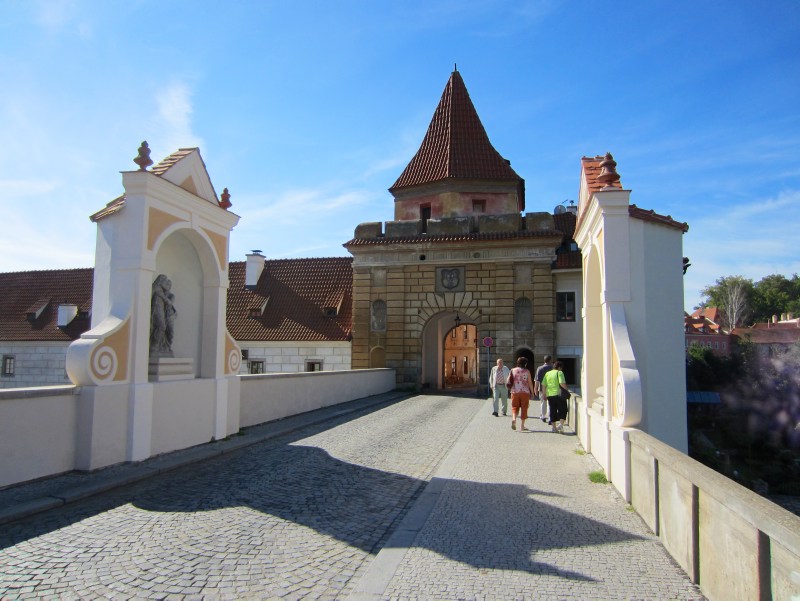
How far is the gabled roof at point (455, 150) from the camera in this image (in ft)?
89.0

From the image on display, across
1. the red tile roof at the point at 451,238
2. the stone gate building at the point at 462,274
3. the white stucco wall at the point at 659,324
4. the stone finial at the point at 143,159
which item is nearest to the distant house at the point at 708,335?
the stone gate building at the point at 462,274

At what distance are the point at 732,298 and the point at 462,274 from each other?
58.6 m

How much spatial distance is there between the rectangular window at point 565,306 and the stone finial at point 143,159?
1868cm

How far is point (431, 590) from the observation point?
405 centimetres

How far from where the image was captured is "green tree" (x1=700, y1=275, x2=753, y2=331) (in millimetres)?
69188

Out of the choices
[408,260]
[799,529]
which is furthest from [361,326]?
[799,529]

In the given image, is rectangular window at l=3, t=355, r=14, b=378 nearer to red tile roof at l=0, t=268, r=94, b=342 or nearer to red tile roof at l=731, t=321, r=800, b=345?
red tile roof at l=0, t=268, r=94, b=342

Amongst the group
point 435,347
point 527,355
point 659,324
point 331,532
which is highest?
point 659,324

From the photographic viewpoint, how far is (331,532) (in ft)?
17.6

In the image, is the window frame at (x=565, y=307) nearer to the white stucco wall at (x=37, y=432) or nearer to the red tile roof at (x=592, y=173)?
the red tile roof at (x=592, y=173)

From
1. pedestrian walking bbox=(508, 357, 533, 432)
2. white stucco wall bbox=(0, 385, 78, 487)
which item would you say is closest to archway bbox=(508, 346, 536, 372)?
pedestrian walking bbox=(508, 357, 533, 432)

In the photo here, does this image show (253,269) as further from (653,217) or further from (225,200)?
(653,217)

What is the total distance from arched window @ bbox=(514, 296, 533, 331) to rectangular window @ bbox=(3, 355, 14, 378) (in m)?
23.3

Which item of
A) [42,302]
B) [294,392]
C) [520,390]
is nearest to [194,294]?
[294,392]
